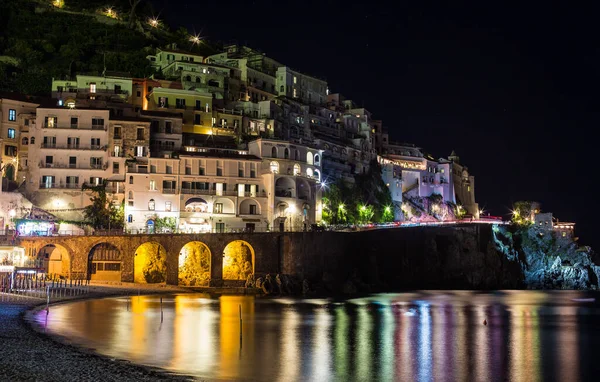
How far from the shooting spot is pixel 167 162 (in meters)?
78.2

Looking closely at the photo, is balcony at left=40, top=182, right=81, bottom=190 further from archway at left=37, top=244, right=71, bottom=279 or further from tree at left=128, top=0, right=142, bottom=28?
tree at left=128, top=0, right=142, bottom=28

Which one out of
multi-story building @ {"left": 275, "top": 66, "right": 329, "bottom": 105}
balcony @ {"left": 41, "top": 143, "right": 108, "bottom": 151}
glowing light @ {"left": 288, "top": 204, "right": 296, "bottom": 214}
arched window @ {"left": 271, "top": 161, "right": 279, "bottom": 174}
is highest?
multi-story building @ {"left": 275, "top": 66, "right": 329, "bottom": 105}

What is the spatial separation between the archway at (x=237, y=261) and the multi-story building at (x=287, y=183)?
6289mm

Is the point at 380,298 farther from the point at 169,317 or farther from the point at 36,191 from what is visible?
the point at 36,191

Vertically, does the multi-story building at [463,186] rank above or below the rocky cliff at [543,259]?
above

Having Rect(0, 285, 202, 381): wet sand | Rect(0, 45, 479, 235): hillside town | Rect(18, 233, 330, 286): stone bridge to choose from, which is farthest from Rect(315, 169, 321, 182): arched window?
Rect(0, 285, 202, 381): wet sand

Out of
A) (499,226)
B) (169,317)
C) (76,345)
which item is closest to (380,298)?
(169,317)

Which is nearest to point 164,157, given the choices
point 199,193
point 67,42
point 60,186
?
point 199,193

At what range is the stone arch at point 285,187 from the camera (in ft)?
272

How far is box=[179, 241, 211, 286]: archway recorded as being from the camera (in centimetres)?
7456

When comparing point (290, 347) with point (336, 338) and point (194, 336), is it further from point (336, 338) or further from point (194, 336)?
point (194, 336)

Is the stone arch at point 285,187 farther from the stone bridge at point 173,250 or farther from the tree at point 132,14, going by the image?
the tree at point 132,14

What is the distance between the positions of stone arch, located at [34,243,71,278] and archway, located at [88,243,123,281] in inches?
99.6

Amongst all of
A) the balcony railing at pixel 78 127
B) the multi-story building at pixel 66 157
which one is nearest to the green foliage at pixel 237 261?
the multi-story building at pixel 66 157
